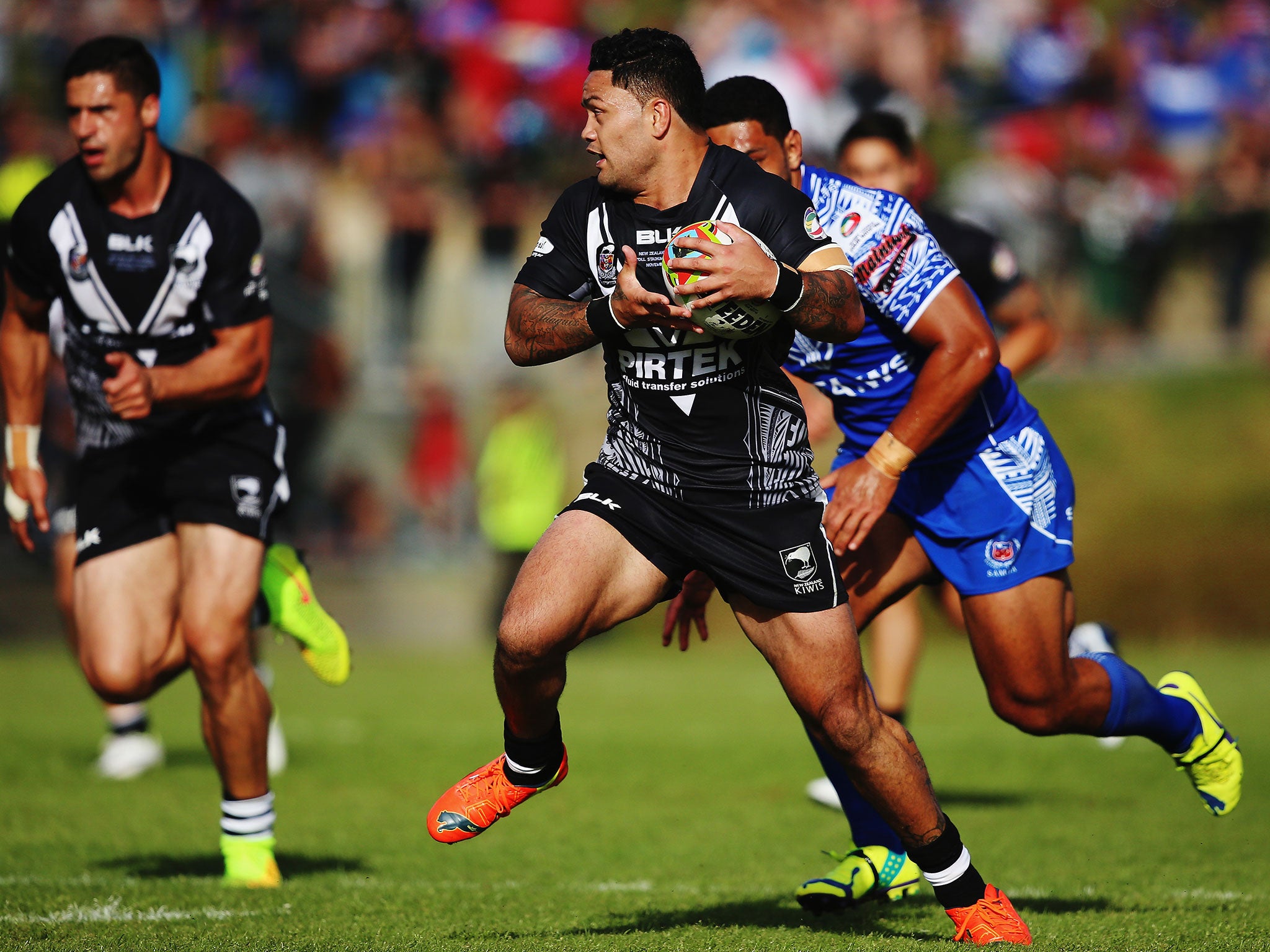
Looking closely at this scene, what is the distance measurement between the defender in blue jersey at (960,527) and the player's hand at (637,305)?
1.12m

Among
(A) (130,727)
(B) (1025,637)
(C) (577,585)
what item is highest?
(C) (577,585)

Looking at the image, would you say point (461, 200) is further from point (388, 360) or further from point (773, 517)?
point (773, 517)

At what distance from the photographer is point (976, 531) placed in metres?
5.28

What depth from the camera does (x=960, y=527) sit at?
17.4 feet

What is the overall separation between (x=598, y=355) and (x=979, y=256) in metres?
9.18

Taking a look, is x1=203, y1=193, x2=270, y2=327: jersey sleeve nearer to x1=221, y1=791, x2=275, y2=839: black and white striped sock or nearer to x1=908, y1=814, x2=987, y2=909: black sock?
x1=221, y1=791, x2=275, y2=839: black and white striped sock

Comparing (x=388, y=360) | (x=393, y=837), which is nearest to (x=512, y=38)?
(x=388, y=360)

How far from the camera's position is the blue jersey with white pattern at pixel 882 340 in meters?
4.87

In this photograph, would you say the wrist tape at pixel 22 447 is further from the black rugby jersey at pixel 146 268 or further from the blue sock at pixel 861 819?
the blue sock at pixel 861 819

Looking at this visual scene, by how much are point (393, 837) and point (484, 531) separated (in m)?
9.27

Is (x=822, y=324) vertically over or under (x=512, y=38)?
under

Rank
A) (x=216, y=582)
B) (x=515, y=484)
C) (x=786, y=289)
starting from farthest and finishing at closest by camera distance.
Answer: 1. (x=515, y=484)
2. (x=216, y=582)
3. (x=786, y=289)

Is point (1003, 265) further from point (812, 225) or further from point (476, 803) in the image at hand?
point (476, 803)

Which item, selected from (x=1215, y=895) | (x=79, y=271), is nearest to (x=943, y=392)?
(x=1215, y=895)
